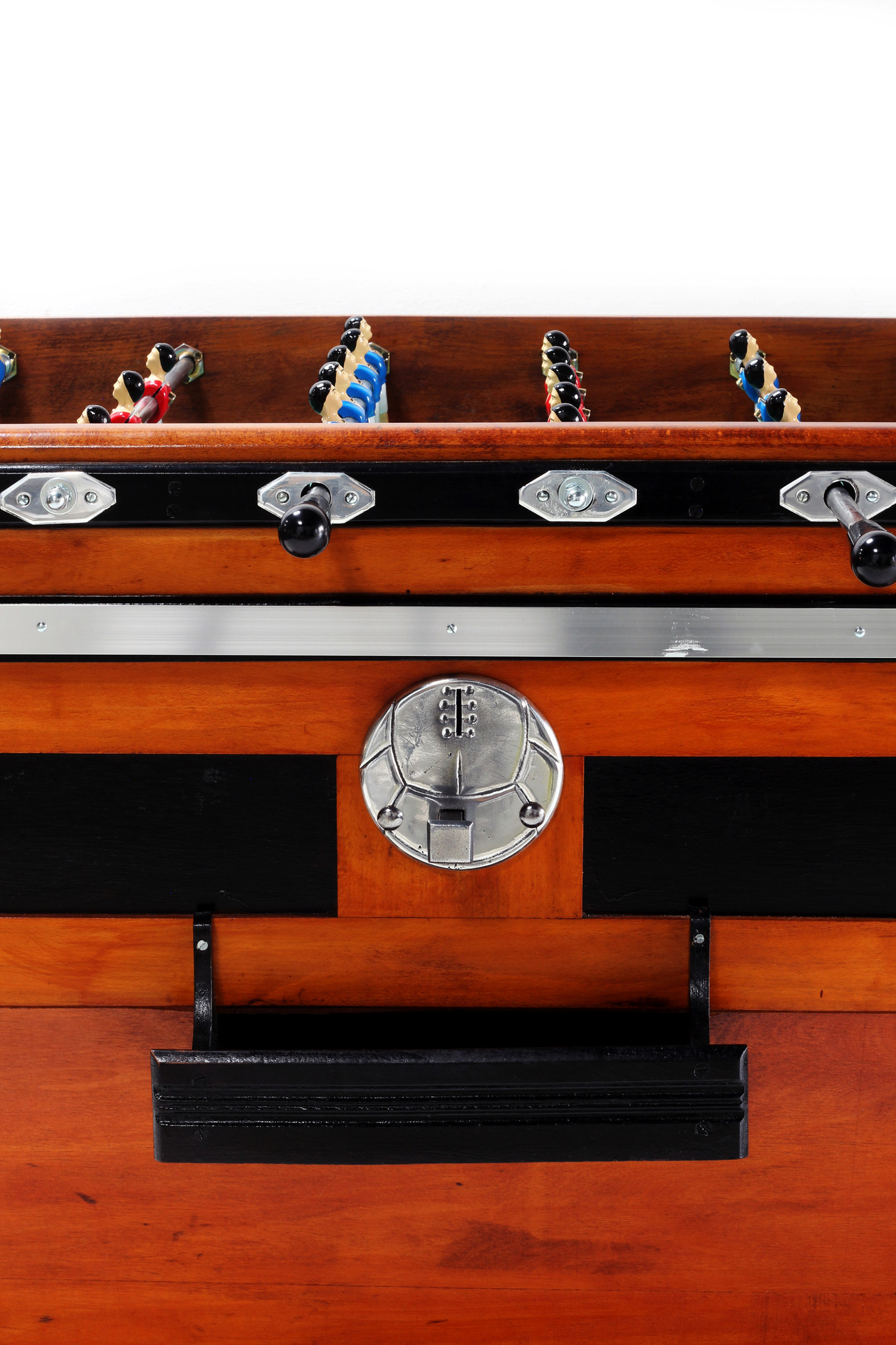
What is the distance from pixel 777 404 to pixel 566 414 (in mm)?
250

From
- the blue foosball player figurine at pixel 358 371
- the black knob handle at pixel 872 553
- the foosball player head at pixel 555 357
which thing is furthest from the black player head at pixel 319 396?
the black knob handle at pixel 872 553

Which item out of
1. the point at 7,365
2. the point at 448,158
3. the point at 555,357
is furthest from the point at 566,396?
the point at 7,365

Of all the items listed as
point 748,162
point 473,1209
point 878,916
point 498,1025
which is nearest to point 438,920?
point 498,1025

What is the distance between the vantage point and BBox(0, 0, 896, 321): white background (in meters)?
1.66

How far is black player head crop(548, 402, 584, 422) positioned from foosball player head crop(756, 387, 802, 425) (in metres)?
0.23

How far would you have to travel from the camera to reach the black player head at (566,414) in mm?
1115

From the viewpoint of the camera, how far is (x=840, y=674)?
0.91 metres

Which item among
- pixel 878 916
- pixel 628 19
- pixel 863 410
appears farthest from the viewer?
pixel 628 19

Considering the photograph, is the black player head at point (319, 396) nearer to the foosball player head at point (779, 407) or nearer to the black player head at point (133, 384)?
the black player head at point (133, 384)

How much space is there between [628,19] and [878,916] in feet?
5.22

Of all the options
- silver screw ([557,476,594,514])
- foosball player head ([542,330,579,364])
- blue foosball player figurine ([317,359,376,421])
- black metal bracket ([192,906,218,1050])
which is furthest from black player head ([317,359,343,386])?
black metal bracket ([192,906,218,1050])

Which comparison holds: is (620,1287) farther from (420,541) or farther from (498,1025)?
(420,541)

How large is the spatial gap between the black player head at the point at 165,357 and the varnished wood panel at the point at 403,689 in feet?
2.10

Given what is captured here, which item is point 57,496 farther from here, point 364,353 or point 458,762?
point 364,353
